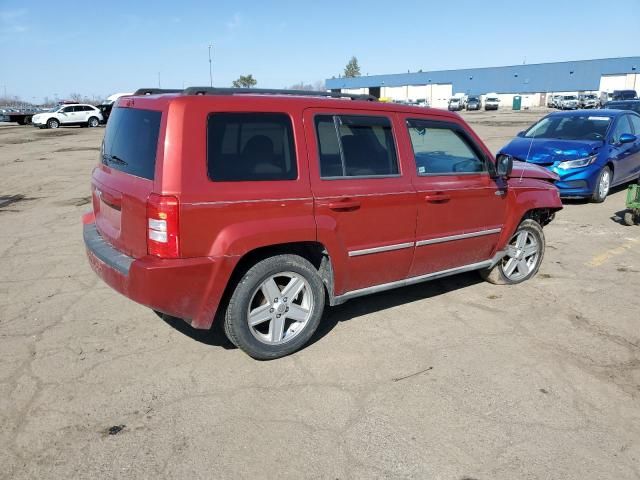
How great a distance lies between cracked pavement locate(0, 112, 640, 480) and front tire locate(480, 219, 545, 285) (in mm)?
127

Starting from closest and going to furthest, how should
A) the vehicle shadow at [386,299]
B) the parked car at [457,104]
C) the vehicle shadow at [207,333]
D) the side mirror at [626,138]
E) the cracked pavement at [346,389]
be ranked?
the cracked pavement at [346,389], the vehicle shadow at [207,333], the vehicle shadow at [386,299], the side mirror at [626,138], the parked car at [457,104]

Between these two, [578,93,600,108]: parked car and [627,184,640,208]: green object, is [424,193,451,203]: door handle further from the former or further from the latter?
[578,93,600,108]: parked car

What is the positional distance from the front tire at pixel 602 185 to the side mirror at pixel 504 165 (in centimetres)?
547

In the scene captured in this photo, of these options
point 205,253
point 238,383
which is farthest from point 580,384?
point 205,253

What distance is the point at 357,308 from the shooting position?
4.69 m

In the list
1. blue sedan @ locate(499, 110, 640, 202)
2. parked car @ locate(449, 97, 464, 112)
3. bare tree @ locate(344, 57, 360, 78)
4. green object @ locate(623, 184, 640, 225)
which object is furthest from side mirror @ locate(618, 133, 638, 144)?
bare tree @ locate(344, 57, 360, 78)

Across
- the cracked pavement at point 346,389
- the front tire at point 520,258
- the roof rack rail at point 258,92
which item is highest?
the roof rack rail at point 258,92

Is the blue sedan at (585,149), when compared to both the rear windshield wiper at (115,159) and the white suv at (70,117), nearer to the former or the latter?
the rear windshield wiper at (115,159)

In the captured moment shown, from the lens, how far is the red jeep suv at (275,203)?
320 centimetres

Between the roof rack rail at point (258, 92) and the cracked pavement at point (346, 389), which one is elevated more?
the roof rack rail at point (258, 92)

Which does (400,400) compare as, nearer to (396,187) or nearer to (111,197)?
(396,187)

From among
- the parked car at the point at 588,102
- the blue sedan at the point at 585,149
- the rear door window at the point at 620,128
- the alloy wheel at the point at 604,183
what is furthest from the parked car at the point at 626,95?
the alloy wheel at the point at 604,183

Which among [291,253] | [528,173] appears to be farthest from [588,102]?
[291,253]

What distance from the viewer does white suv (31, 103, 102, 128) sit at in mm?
32438
